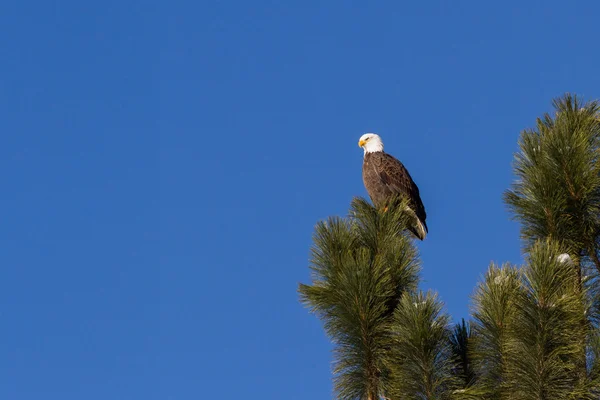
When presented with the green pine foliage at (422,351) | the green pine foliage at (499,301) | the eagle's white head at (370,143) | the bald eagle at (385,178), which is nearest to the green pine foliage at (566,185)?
the green pine foliage at (499,301)

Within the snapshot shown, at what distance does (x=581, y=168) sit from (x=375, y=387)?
2333 mm

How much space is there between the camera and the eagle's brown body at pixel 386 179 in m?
12.5

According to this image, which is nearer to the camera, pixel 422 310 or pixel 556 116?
pixel 422 310

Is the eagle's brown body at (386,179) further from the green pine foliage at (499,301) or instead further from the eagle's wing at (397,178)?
the green pine foliage at (499,301)

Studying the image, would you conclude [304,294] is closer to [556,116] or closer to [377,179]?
[556,116]

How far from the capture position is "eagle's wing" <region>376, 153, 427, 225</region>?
490 inches

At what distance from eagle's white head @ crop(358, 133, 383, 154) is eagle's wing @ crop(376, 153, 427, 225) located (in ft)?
1.71

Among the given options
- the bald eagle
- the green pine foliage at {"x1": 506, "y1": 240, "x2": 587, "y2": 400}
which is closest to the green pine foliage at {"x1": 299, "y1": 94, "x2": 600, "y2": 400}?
the green pine foliage at {"x1": 506, "y1": 240, "x2": 587, "y2": 400}

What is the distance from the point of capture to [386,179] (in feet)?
41.8

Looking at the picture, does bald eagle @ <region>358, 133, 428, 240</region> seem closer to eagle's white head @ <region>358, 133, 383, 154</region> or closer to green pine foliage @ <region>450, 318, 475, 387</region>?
eagle's white head @ <region>358, 133, 383, 154</region>

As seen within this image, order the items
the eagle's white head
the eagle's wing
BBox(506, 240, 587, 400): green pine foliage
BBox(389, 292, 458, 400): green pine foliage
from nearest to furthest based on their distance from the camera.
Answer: BBox(506, 240, 587, 400): green pine foliage → BBox(389, 292, 458, 400): green pine foliage → the eagle's wing → the eagle's white head

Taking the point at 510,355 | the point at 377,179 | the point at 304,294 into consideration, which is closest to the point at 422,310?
the point at 510,355

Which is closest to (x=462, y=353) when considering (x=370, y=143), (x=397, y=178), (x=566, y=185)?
(x=566, y=185)

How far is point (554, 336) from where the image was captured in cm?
613
